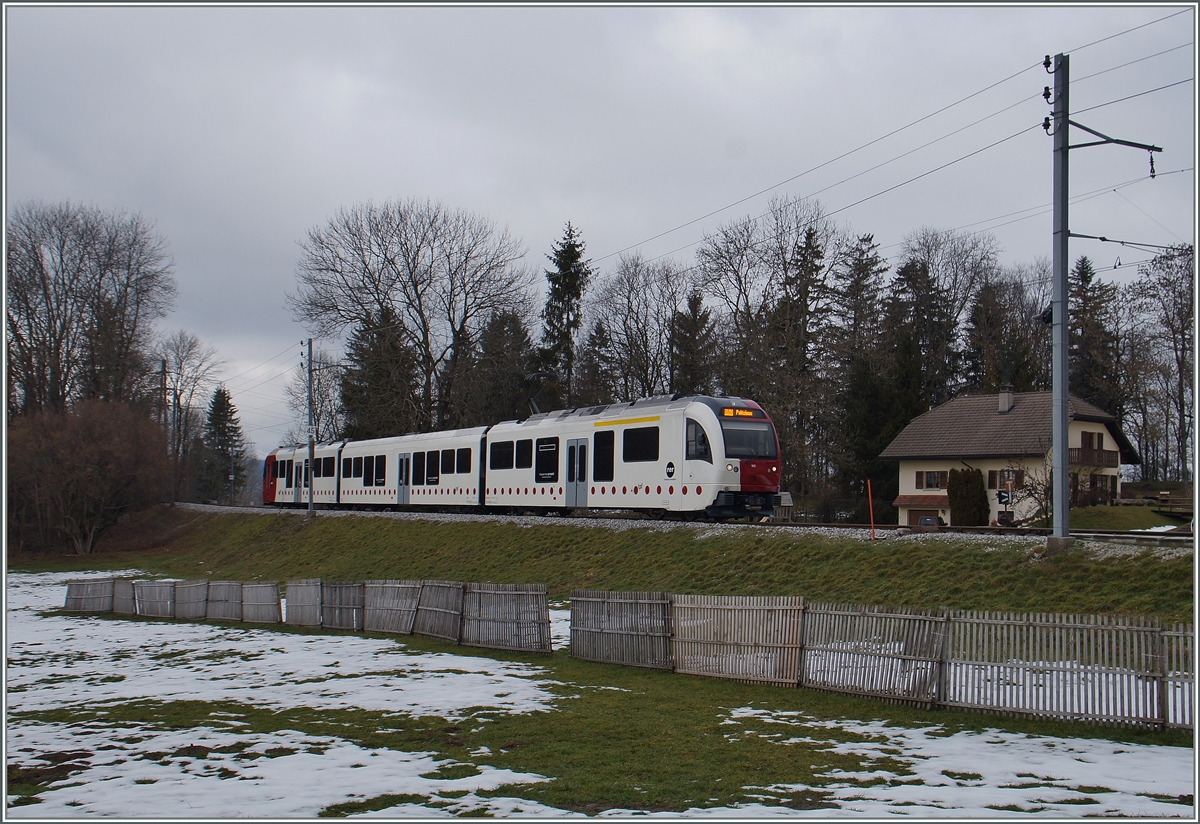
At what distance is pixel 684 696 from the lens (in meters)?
11.9

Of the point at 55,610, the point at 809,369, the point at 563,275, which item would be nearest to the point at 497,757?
the point at 55,610

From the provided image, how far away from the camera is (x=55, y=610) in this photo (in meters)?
26.1

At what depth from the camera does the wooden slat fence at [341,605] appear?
19.4 meters

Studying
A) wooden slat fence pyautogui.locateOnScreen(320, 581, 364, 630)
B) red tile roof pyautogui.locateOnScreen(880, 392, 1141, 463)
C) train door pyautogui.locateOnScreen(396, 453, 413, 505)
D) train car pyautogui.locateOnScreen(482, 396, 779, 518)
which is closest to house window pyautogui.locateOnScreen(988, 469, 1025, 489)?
red tile roof pyautogui.locateOnScreen(880, 392, 1141, 463)

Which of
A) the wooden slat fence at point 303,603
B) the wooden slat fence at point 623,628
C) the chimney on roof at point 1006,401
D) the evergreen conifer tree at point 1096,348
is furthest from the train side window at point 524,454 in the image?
the evergreen conifer tree at point 1096,348

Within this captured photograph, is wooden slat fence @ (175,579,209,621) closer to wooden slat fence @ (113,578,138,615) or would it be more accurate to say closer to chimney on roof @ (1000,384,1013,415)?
wooden slat fence @ (113,578,138,615)

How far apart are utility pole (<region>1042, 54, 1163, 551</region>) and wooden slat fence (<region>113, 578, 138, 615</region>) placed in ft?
73.4

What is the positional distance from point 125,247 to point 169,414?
19723mm

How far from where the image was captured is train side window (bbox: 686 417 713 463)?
22.6m

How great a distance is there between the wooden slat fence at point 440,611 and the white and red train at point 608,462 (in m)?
7.80

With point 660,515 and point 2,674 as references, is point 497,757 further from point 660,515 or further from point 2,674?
point 660,515

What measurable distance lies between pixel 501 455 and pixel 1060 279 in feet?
63.6

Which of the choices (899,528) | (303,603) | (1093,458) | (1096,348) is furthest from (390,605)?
(1096,348)

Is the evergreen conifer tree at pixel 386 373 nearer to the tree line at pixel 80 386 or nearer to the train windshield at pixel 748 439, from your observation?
the tree line at pixel 80 386
